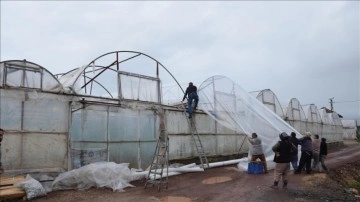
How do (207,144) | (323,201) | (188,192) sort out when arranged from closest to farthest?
(323,201) → (188,192) → (207,144)

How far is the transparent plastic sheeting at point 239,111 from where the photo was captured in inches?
529

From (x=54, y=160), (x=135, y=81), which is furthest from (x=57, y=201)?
(x=135, y=81)

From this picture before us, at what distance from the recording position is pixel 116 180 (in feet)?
35.3

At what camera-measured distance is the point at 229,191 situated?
385 inches

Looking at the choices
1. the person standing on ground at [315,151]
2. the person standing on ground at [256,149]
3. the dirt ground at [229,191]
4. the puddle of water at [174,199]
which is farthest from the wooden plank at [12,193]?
the person standing on ground at [315,151]

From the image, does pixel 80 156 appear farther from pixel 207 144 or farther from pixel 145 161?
pixel 207 144

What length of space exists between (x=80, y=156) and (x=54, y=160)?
3.04 ft

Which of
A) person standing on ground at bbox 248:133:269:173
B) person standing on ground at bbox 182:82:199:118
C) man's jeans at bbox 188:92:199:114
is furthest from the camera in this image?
man's jeans at bbox 188:92:199:114

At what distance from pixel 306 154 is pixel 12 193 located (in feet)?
32.7

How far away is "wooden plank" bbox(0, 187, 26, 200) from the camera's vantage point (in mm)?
8375

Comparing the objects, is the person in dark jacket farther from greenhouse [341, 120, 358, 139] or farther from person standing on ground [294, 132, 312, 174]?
greenhouse [341, 120, 358, 139]

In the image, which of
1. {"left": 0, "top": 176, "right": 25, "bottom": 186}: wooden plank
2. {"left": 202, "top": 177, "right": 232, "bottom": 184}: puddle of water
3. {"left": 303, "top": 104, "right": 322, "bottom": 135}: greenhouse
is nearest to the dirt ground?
{"left": 202, "top": 177, "right": 232, "bottom": 184}: puddle of water

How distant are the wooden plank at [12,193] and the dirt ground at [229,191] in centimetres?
45

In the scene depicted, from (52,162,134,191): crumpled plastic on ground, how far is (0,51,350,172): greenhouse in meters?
0.57
